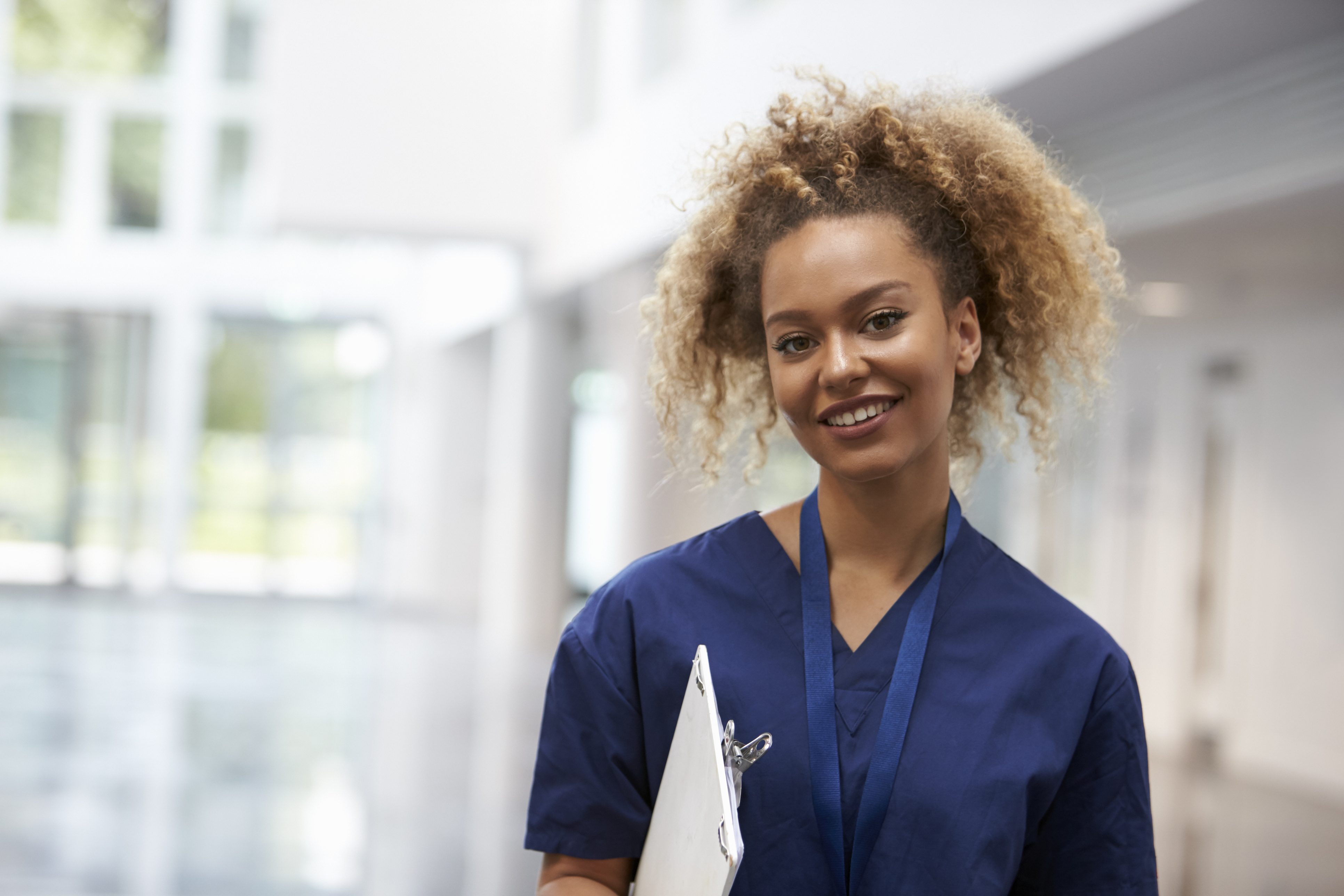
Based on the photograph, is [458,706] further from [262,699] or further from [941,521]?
[941,521]

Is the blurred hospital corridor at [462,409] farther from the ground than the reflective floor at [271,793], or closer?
farther from the ground

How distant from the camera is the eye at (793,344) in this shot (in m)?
1.27

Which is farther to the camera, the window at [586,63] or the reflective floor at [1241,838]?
the window at [586,63]

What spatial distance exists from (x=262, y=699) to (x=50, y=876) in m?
3.89

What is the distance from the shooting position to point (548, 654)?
11477 millimetres

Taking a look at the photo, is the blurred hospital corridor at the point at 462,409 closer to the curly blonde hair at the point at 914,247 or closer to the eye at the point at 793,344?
the curly blonde hair at the point at 914,247

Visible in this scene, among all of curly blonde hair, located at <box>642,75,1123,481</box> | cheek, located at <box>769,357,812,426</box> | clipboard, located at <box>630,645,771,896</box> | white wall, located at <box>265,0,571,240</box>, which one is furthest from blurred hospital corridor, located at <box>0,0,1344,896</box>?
clipboard, located at <box>630,645,771,896</box>

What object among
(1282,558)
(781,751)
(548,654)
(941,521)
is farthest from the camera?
(548,654)

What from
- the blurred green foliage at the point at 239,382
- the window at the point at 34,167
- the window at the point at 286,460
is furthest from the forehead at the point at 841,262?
the window at the point at 34,167

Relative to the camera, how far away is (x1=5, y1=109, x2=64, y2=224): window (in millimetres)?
15781

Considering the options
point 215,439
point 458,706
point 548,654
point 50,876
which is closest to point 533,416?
point 548,654

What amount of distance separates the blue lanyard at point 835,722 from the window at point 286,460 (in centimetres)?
1547

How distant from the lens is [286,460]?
16.3 metres

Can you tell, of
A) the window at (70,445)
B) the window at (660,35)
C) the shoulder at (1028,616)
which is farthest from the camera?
the window at (70,445)
